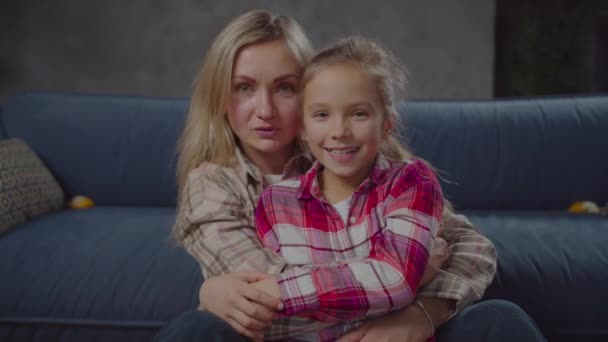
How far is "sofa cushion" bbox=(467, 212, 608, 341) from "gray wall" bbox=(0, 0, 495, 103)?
7.66ft

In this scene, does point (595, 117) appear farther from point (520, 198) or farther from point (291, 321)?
point (291, 321)

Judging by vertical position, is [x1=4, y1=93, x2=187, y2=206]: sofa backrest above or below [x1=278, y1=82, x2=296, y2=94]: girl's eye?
below

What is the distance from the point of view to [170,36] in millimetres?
3703

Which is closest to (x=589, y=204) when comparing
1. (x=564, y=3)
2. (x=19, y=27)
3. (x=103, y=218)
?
(x=103, y=218)

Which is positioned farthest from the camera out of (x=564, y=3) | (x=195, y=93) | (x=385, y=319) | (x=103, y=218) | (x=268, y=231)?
(x=564, y=3)

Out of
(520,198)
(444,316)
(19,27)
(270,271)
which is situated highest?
(19,27)

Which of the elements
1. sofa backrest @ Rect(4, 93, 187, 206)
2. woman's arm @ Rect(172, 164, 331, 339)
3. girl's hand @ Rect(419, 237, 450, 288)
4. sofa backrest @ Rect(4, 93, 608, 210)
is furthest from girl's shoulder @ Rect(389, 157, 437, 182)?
sofa backrest @ Rect(4, 93, 187, 206)

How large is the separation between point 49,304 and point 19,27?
283cm

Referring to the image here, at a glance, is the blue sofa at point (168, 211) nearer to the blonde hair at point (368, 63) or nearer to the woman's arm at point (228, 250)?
the woman's arm at point (228, 250)

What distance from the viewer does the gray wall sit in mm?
3668

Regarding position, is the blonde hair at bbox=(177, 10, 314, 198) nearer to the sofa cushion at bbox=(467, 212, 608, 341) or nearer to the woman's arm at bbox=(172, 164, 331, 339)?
the woman's arm at bbox=(172, 164, 331, 339)

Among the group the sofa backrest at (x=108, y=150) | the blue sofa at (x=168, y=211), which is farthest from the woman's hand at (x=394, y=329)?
the sofa backrest at (x=108, y=150)

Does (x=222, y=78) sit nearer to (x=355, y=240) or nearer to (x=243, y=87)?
(x=243, y=87)

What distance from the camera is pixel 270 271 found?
1.02 meters
